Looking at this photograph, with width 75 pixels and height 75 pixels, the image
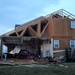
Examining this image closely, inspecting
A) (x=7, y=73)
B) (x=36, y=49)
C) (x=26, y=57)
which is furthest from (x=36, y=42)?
(x=7, y=73)

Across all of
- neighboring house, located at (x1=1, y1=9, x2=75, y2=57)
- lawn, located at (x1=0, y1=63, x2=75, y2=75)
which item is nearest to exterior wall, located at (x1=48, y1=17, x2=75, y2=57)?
neighboring house, located at (x1=1, y1=9, x2=75, y2=57)

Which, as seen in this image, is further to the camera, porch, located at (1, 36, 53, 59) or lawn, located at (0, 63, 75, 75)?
porch, located at (1, 36, 53, 59)

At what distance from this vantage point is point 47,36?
55.5 meters

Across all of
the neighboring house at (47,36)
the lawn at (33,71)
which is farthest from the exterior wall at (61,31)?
the lawn at (33,71)

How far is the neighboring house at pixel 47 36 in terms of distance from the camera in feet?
177

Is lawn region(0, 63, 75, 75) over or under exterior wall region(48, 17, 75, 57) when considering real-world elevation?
under

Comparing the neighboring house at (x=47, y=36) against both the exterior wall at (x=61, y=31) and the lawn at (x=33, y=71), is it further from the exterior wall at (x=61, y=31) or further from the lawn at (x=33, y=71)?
the lawn at (x=33, y=71)

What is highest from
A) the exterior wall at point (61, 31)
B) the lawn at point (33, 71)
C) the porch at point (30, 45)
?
the exterior wall at point (61, 31)

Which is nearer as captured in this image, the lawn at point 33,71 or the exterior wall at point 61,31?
the lawn at point 33,71

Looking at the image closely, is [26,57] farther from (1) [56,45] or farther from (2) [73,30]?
(2) [73,30]

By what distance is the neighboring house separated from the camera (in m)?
53.9

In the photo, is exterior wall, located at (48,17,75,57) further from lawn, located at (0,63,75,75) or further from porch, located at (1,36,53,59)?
lawn, located at (0,63,75,75)

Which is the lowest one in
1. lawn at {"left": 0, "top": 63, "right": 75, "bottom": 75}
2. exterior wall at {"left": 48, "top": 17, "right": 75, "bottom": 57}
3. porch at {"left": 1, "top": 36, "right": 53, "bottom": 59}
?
lawn at {"left": 0, "top": 63, "right": 75, "bottom": 75}

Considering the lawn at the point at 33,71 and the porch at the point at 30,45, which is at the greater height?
the porch at the point at 30,45
